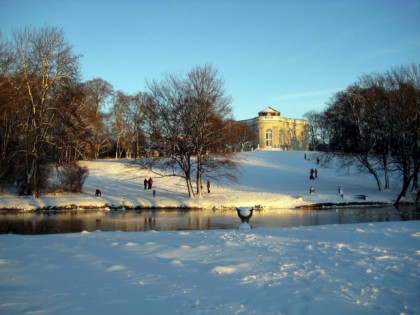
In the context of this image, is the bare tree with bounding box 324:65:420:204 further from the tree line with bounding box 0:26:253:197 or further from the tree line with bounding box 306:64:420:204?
the tree line with bounding box 0:26:253:197

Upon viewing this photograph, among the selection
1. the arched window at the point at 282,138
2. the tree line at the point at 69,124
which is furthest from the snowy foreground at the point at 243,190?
the arched window at the point at 282,138

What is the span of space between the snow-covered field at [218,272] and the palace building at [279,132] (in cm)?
9706

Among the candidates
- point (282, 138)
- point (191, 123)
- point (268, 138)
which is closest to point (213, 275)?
point (191, 123)

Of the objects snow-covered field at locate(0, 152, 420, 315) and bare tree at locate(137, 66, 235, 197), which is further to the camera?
bare tree at locate(137, 66, 235, 197)

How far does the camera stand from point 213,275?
8.09m

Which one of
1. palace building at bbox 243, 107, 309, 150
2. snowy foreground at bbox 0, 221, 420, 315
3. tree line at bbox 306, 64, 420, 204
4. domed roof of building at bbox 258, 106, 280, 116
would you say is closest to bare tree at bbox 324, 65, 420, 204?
tree line at bbox 306, 64, 420, 204

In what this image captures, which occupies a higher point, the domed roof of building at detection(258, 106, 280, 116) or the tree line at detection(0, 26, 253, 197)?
the domed roof of building at detection(258, 106, 280, 116)

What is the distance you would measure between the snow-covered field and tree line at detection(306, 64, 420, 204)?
20.9 m

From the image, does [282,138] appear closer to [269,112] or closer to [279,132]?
[279,132]

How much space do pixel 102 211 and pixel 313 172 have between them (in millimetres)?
29339

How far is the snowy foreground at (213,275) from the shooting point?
6363mm

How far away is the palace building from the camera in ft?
367

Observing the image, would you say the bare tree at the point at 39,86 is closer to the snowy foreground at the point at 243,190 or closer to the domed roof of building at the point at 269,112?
the snowy foreground at the point at 243,190

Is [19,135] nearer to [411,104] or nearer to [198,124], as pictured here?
[198,124]
